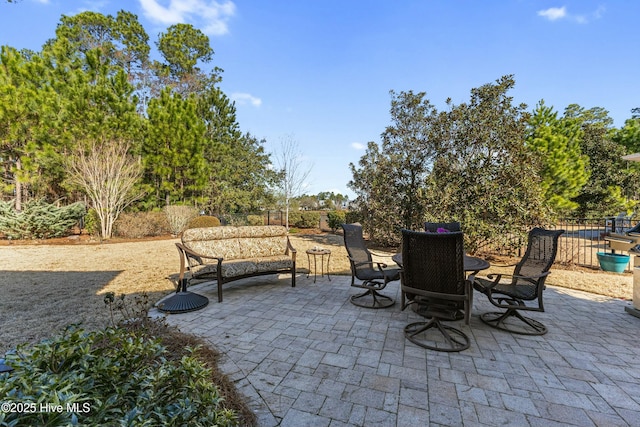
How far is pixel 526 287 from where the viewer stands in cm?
301

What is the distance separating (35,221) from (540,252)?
1326 centimetres

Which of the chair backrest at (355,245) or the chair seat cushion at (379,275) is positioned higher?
the chair backrest at (355,245)

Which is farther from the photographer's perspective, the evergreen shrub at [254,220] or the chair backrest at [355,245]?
→ the evergreen shrub at [254,220]

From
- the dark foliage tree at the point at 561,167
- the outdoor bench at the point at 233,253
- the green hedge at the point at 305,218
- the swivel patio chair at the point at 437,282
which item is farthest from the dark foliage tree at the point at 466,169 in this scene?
the dark foliage tree at the point at 561,167

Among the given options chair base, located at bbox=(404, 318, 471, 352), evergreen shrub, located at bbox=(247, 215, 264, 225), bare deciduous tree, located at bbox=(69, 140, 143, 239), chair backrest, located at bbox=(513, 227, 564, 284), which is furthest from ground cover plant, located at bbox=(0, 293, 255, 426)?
evergreen shrub, located at bbox=(247, 215, 264, 225)

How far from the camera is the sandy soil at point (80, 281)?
3.21 metres

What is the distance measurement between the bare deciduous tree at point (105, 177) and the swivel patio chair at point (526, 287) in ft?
39.4

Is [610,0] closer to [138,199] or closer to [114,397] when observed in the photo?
[114,397]

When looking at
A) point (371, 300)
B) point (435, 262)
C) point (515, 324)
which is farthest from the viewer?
point (371, 300)

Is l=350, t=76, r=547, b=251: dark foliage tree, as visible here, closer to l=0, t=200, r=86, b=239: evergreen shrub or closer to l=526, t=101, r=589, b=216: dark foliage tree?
l=526, t=101, r=589, b=216: dark foliage tree

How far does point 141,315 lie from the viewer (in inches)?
104

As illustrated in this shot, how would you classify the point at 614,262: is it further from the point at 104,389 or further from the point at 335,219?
the point at 335,219

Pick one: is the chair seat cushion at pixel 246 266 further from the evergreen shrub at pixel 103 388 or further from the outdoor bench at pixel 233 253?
the evergreen shrub at pixel 103 388

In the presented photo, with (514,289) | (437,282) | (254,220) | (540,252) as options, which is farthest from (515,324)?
(254,220)
